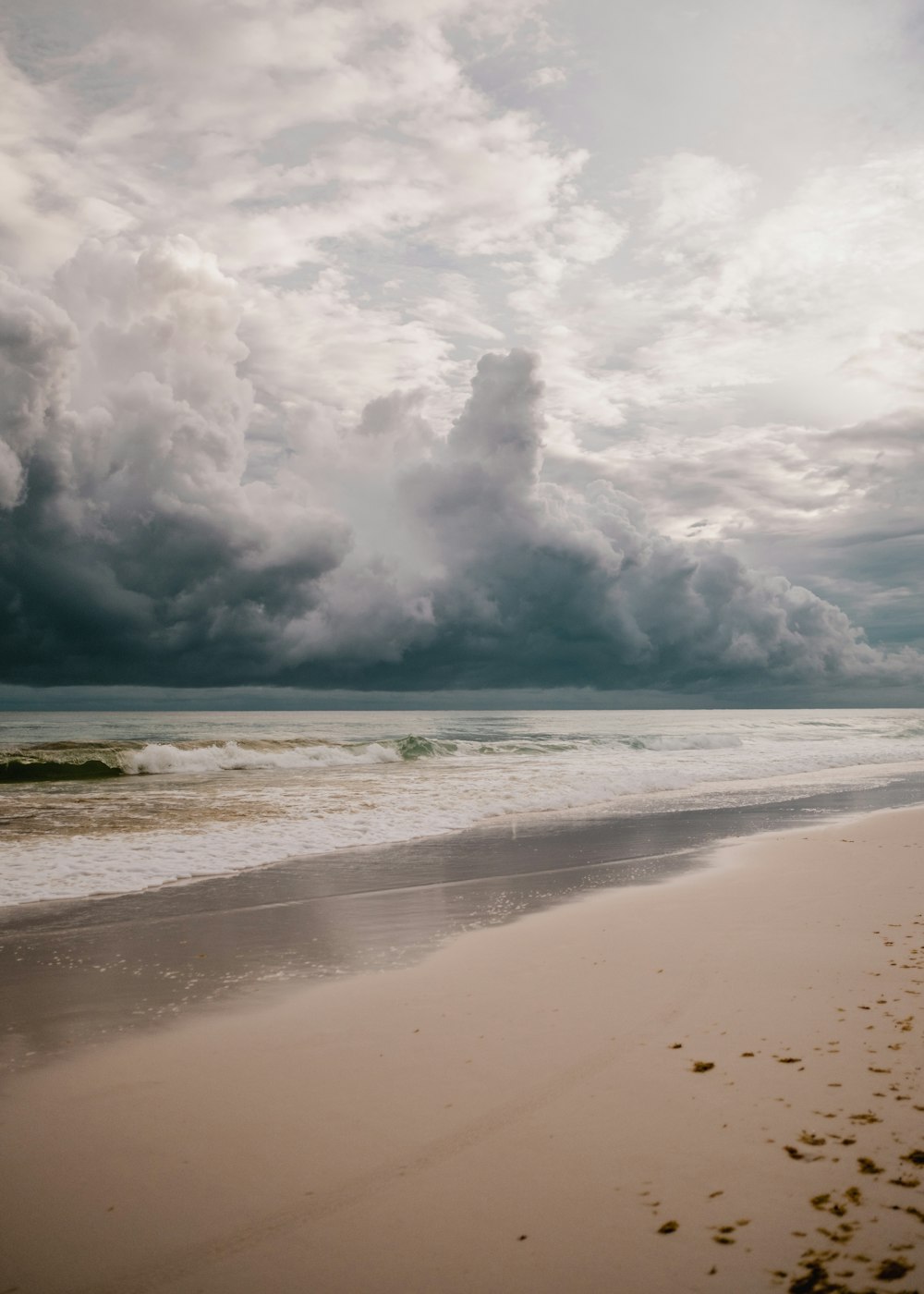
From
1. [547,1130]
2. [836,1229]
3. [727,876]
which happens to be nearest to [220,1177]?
[547,1130]

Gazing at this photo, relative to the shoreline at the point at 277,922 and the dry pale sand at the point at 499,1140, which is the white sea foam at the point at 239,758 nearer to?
the shoreline at the point at 277,922

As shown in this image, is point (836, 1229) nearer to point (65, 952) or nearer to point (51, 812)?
point (65, 952)

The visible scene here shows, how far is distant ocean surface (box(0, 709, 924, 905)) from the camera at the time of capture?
41.1ft

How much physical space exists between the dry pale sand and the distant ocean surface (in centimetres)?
633

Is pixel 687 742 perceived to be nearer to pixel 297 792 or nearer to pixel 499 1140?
pixel 297 792

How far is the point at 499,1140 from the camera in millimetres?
3838

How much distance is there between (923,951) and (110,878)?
9644 millimetres

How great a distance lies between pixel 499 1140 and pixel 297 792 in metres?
19.0

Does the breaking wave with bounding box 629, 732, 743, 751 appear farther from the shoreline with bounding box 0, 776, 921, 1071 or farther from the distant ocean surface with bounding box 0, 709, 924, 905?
the shoreline with bounding box 0, 776, 921, 1071

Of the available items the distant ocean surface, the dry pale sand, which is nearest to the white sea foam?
the distant ocean surface

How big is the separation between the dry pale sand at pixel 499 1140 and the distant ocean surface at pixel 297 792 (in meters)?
6.33

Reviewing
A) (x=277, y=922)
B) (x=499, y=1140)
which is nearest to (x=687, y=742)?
(x=277, y=922)

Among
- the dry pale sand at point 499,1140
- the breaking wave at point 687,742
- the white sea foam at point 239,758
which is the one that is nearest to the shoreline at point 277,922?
the dry pale sand at point 499,1140

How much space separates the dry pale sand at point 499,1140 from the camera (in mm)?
3045
